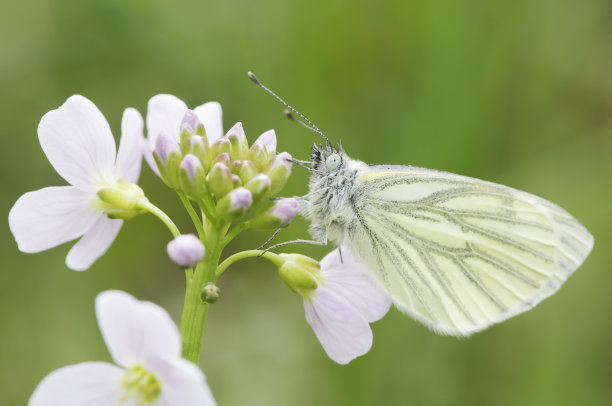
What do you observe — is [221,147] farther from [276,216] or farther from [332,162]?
[332,162]

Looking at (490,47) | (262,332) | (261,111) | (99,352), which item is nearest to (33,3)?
(261,111)

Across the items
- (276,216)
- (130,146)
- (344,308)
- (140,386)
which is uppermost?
(130,146)

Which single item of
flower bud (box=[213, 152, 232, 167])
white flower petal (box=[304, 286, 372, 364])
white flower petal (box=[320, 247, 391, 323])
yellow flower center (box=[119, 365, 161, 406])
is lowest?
yellow flower center (box=[119, 365, 161, 406])

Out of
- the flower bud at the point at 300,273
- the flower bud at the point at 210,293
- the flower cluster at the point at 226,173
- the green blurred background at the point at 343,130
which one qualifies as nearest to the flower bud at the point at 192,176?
the flower cluster at the point at 226,173

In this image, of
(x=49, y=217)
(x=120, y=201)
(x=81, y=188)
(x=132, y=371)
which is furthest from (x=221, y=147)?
(x=132, y=371)

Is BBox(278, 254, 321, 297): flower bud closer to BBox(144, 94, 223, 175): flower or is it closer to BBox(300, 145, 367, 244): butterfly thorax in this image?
BBox(300, 145, 367, 244): butterfly thorax

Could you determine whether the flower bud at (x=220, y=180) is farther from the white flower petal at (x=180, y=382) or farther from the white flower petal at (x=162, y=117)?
the white flower petal at (x=180, y=382)

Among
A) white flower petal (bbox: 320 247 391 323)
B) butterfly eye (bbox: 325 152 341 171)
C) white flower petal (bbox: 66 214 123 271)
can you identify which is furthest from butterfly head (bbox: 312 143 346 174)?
white flower petal (bbox: 66 214 123 271)

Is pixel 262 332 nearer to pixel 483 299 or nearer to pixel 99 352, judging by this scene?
pixel 99 352
